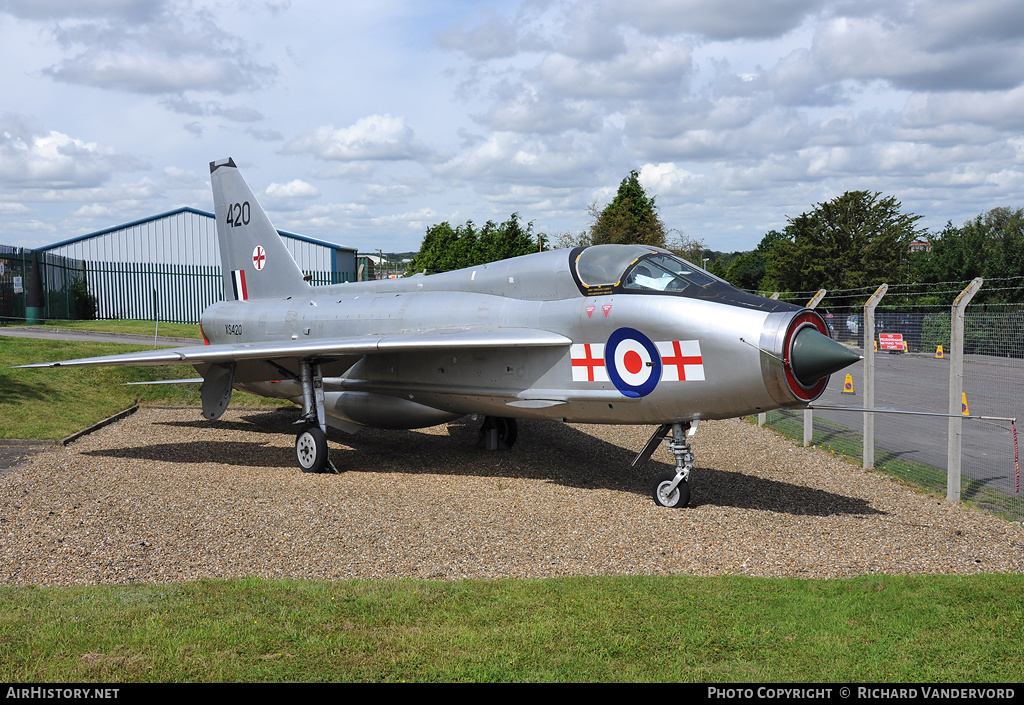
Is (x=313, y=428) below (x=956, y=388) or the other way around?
below

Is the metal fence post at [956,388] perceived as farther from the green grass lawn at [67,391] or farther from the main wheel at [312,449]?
the green grass lawn at [67,391]

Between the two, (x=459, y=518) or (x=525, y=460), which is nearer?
(x=459, y=518)

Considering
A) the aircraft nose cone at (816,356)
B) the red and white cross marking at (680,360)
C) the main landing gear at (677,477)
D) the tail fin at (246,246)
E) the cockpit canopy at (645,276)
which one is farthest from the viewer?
the tail fin at (246,246)

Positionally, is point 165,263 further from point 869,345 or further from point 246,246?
point 869,345

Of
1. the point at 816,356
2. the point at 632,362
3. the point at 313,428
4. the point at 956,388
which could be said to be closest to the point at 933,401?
the point at 956,388

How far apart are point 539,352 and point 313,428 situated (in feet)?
12.3

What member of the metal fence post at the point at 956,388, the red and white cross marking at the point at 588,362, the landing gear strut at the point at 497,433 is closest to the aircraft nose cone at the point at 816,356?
the red and white cross marking at the point at 588,362

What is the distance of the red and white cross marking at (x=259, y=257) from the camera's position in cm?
1506

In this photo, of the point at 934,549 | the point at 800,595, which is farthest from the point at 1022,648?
the point at 934,549

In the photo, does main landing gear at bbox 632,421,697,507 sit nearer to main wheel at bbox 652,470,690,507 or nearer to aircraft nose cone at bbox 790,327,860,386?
main wheel at bbox 652,470,690,507

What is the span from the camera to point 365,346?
10.3 meters

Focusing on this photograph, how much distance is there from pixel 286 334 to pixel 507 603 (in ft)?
29.4

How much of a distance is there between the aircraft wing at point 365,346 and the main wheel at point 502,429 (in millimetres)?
2299
